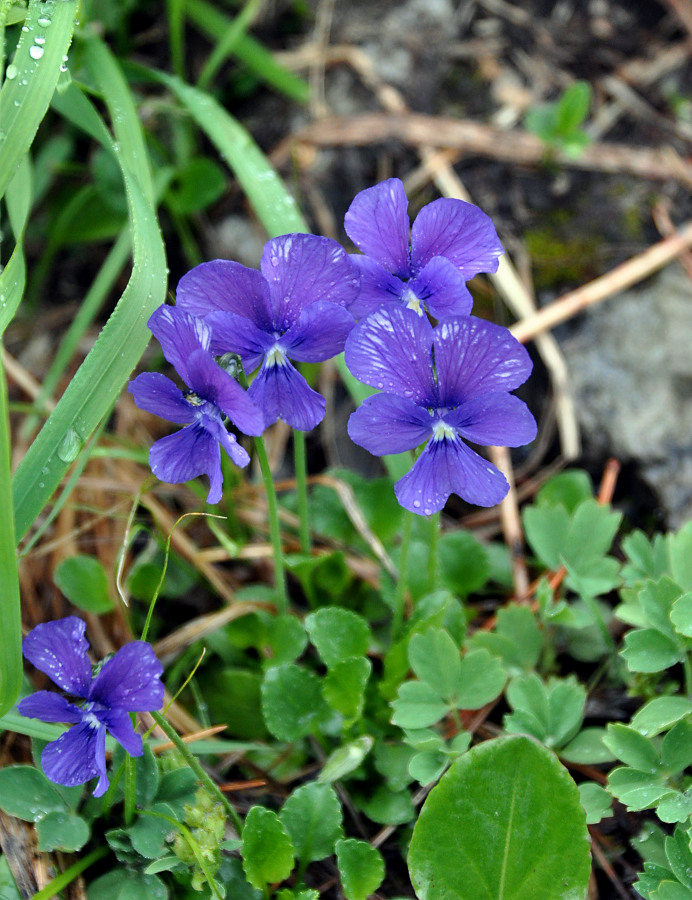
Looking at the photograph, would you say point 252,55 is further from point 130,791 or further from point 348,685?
point 130,791

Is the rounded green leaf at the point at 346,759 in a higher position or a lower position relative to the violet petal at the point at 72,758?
lower

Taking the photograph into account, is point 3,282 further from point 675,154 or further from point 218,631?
point 675,154

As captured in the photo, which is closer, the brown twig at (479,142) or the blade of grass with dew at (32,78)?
the blade of grass with dew at (32,78)

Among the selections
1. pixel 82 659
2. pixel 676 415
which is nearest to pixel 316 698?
pixel 82 659

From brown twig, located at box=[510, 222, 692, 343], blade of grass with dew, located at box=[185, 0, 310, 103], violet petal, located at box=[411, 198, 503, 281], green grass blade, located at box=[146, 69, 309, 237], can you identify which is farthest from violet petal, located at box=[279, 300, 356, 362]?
blade of grass with dew, located at box=[185, 0, 310, 103]

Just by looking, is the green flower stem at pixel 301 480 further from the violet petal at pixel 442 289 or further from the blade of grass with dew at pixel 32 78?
the blade of grass with dew at pixel 32 78

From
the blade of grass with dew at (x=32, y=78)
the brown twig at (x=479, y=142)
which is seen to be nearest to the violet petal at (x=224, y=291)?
the blade of grass with dew at (x=32, y=78)
